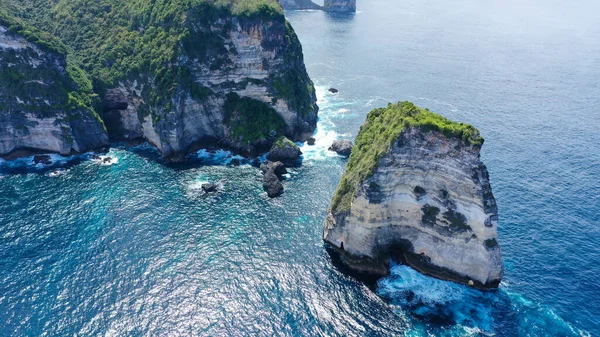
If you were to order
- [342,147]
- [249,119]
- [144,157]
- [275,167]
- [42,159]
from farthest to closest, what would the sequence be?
[249,119] < [342,147] < [144,157] < [42,159] < [275,167]

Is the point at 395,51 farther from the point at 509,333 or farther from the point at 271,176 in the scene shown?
the point at 509,333

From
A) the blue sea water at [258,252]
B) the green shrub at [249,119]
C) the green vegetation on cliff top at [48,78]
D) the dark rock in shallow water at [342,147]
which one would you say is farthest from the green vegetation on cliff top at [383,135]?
the green vegetation on cliff top at [48,78]

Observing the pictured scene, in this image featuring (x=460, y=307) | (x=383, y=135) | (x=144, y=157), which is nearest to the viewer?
(x=460, y=307)

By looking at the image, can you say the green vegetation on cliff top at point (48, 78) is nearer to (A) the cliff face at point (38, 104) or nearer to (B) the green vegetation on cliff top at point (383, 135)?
(A) the cliff face at point (38, 104)

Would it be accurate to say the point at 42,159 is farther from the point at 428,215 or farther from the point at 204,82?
the point at 428,215

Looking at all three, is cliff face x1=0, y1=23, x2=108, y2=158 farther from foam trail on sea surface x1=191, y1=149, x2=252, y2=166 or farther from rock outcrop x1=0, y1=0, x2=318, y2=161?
foam trail on sea surface x1=191, y1=149, x2=252, y2=166

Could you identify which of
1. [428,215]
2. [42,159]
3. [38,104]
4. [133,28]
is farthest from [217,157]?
[428,215]
